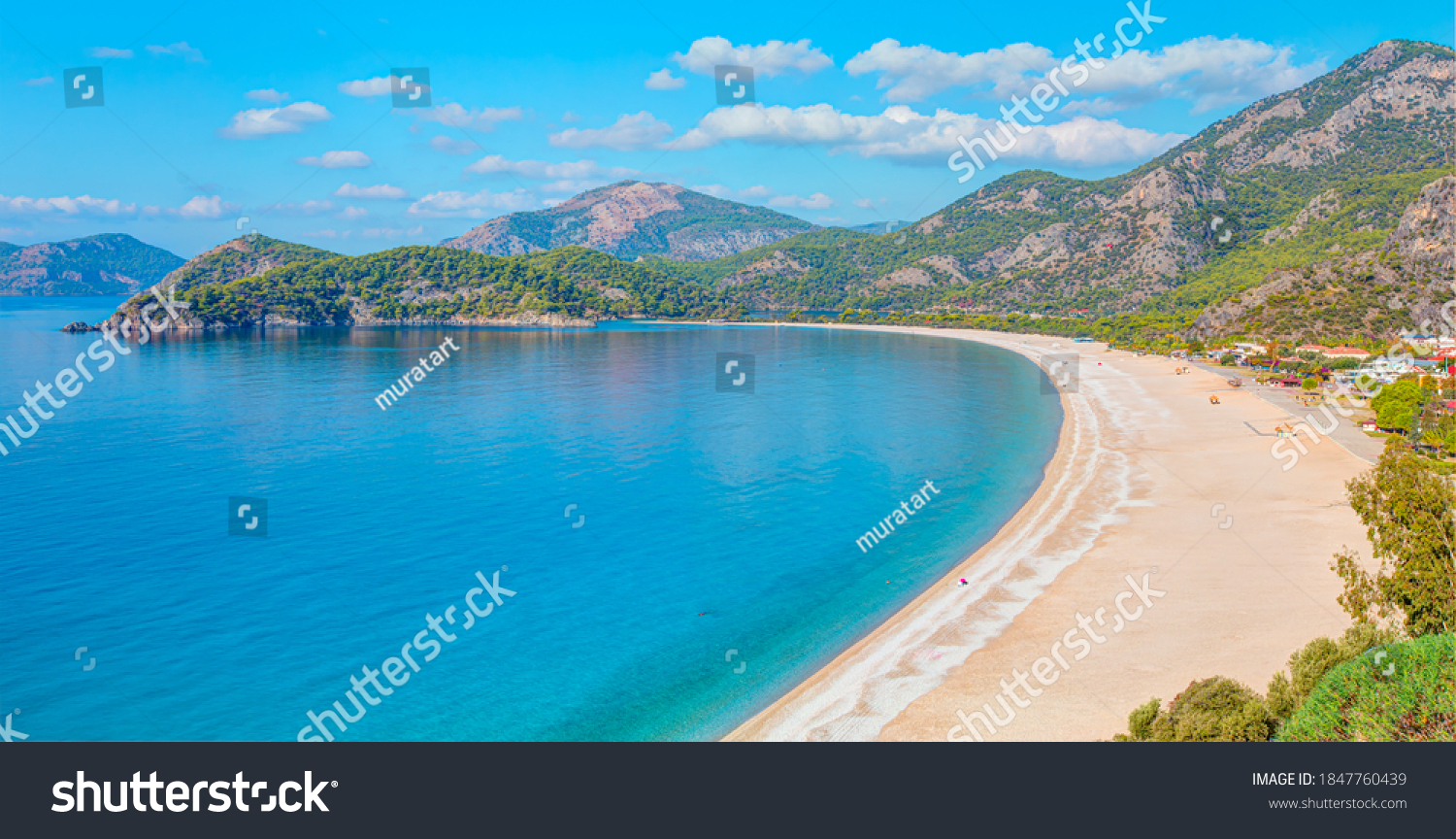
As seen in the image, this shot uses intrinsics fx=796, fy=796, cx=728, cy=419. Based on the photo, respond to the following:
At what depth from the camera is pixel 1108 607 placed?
2441 cm

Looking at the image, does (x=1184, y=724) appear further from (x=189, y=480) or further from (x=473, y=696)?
(x=189, y=480)

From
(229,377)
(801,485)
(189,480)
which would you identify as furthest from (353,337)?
(801,485)

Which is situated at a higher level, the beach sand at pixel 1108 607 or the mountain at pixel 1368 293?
the mountain at pixel 1368 293

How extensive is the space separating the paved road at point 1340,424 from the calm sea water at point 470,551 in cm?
1696

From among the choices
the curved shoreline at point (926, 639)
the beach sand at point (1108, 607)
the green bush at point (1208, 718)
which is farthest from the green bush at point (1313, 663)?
the curved shoreline at point (926, 639)

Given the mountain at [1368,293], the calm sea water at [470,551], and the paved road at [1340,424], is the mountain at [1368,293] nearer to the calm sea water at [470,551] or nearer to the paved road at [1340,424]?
the paved road at [1340,424]

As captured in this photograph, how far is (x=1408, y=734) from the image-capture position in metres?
11.7

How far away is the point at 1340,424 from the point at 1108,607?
4595 centimetres

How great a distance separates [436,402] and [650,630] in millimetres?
59435

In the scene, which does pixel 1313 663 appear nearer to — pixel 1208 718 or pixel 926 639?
pixel 1208 718

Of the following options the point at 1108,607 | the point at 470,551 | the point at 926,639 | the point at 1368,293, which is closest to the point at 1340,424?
the point at 1108,607

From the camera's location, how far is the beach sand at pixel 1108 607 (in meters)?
18.6

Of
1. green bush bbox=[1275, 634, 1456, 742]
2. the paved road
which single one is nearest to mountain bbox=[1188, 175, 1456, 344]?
the paved road
